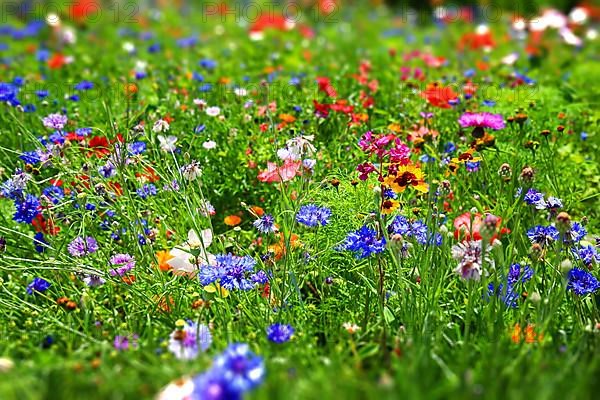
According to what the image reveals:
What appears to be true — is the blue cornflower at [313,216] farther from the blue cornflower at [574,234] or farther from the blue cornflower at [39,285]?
the blue cornflower at [39,285]

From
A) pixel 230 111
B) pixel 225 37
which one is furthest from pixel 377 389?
pixel 225 37

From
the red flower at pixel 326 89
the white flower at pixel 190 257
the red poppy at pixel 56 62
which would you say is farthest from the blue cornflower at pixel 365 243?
the red poppy at pixel 56 62

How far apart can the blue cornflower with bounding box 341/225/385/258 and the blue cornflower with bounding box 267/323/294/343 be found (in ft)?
1.00

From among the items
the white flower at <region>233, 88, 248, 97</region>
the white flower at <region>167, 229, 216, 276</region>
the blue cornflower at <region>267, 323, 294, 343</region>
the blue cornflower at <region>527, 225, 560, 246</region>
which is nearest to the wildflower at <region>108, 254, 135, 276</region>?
the white flower at <region>167, 229, 216, 276</region>

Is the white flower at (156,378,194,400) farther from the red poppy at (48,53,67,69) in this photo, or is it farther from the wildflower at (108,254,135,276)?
the red poppy at (48,53,67,69)

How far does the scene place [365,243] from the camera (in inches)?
67.7

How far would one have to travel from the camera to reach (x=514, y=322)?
66.7 inches

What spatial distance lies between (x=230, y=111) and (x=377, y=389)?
1.92m

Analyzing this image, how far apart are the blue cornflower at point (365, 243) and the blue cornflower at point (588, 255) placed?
21.8 inches

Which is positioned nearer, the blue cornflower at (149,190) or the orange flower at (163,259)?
the orange flower at (163,259)

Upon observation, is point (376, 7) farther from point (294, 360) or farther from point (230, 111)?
point (294, 360)

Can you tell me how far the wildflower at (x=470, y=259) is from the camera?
1560 millimetres

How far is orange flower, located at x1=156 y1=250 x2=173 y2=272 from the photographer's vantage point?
6.69 feet

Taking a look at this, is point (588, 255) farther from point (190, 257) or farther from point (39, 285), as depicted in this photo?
point (39, 285)
